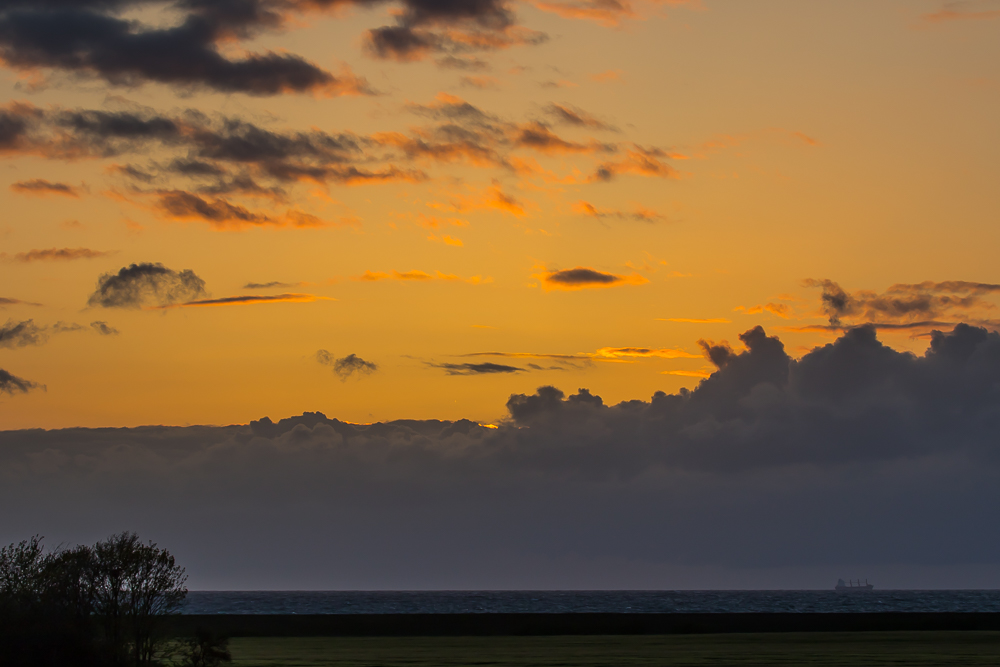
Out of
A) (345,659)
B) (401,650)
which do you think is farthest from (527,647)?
(345,659)

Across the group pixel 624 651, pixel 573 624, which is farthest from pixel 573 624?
pixel 624 651

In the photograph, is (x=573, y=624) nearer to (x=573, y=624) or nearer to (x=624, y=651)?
(x=573, y=624)

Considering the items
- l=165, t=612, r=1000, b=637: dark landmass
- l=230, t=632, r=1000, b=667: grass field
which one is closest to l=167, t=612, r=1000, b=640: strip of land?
l=165, t=612, r=1000, b=637: dark landmass

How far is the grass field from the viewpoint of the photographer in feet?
136

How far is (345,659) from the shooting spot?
1752 inches

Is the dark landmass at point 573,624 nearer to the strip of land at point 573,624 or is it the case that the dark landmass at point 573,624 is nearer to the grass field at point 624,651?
the strip of land at point 573,624

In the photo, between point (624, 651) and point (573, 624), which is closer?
point (624, 651)

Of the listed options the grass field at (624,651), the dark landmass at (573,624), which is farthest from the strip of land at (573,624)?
the grass field at (624,651)

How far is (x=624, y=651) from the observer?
1941 inches

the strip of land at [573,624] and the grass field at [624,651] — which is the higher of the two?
the grass field at [624,651]

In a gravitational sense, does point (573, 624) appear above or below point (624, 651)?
below

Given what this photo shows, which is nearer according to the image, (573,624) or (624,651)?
(624,651)

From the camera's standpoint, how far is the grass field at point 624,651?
41.4 meters

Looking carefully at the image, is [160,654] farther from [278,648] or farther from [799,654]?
[799,654]
